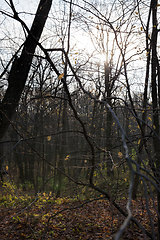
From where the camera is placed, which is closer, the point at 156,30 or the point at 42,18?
the point at 42,18

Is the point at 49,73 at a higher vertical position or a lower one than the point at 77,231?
higher

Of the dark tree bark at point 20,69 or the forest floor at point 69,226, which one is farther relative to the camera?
the forest floor at point 69,226

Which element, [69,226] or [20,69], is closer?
A: [20,69]

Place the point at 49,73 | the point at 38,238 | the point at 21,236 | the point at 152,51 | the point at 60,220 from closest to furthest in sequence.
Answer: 1. the point at 152,51
2. the point at 38,238
3. the point at 21,236
4. the point at 60,220
5. the point at 49,73

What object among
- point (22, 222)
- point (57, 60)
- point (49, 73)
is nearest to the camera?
point (22, 222)

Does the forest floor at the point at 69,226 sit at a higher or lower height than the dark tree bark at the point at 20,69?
lower

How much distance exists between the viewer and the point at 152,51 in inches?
166

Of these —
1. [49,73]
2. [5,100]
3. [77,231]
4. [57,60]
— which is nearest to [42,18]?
[5,100]

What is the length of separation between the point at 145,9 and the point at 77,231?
21.1 ft

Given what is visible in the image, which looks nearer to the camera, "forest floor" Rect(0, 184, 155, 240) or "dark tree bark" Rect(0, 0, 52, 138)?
"dark tree bark" Rect(0, 0, 52, 138)

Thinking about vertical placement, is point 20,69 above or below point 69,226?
above

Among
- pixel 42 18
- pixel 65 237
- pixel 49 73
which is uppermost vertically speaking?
pixel 49 73

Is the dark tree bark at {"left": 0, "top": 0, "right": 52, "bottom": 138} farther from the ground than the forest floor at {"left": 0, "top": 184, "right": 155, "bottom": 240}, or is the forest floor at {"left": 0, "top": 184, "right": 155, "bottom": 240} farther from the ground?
the dark tree bark at {"left": 0, "top": 0, "right": 52, "bottom": 138}

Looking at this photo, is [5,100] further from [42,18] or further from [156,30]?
[156,30]
